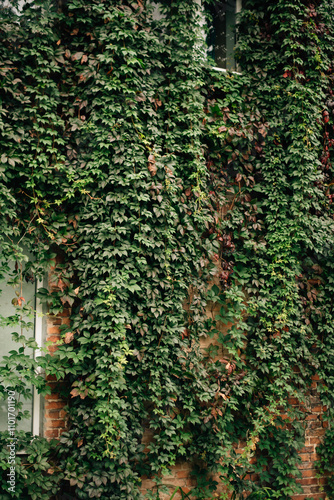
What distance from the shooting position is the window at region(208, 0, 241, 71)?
15.2 feet

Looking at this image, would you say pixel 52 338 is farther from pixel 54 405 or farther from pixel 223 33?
pixel 223 33

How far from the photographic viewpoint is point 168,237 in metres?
3.67

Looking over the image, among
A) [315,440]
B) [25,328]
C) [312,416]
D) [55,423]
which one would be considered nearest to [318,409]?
[312,416]

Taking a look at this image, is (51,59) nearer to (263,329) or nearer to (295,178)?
(295,178)

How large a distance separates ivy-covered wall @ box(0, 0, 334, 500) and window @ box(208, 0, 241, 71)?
0.52 feet

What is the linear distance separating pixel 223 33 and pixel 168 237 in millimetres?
2795

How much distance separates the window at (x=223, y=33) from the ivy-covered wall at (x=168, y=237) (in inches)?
6.2

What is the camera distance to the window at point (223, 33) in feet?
15.2

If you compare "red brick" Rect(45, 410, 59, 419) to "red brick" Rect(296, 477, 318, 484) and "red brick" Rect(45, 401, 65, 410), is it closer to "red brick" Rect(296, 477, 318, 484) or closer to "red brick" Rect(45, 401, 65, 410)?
"red brick" Rect(45, 401, 65, 410)

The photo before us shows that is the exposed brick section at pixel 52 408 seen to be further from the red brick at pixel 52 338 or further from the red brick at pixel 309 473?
the red brick at pixel 309 473

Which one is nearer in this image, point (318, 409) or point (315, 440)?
point (315, 440)

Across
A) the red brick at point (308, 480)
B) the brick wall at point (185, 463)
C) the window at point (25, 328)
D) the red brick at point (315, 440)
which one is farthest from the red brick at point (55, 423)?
the red brick at point (315, 440)

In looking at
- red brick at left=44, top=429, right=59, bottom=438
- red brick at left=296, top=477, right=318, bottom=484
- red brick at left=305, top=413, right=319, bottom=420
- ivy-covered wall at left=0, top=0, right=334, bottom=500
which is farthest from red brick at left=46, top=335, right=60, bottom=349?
red brick at left=296, top=477, right=318, bottom=484

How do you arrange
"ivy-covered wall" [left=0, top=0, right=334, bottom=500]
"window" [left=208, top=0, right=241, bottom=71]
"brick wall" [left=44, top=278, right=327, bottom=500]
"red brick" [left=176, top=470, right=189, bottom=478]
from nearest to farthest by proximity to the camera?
"ivy-covered wall" [left=0, top=0, right=334, bottom=500] < "brick wall" [left=44, top=278, right=327, bottom=500] < "red brick" [left=176, top=470, right=189, bottom=478] < "window" [left=208, top=0, right=241, bottom=71]
